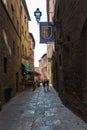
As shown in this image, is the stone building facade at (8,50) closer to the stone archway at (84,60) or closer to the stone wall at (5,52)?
the stone wall at (5,52)

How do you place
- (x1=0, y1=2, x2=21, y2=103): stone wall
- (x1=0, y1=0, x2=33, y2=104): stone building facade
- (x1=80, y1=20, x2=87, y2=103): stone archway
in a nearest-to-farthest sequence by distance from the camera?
1. (x1=80, y1=20, x2=87, y2=103): stone archway
2. (x1=0, y1=2, x2=21, y2=103): stone wall
3. (x1=0, y1=0, x2=33, y2=104): stone building facade

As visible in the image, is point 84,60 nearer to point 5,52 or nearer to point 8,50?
point 5,52

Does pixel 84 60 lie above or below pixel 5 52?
below

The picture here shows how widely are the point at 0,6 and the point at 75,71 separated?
6.08m

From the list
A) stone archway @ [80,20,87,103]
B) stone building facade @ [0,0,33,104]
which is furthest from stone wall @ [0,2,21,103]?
stone archway @ [80,20,87,103]

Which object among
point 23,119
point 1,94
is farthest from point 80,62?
point 1,94

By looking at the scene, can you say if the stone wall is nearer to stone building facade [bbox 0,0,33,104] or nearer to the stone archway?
stone building facade [bbox 0,0,33,104]

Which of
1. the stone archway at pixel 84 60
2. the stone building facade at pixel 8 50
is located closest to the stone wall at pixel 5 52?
the stone building facade at pixel 8 50

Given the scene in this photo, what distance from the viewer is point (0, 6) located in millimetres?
13695

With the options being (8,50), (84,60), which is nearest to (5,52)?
(8,50)

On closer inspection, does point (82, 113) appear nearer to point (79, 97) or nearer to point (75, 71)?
point (79, 97)

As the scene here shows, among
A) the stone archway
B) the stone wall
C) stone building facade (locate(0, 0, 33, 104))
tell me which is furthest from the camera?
stone building facade (locate(0, 0, 33, 104))

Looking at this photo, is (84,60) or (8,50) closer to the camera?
(84,60)

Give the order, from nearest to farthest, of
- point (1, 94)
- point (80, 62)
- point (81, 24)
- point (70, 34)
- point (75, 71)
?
point (81, 24), point (80, 62), point (75, 71), point (70, 34), point (1, 94)
